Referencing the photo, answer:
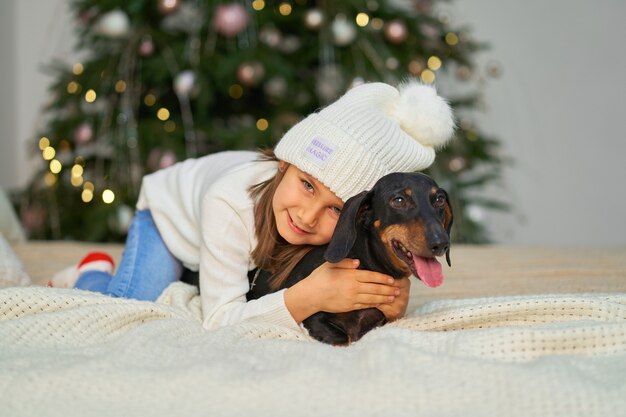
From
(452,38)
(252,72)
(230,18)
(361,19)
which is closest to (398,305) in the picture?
(252,72)

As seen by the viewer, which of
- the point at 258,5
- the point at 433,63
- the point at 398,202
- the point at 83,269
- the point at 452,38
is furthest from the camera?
the point at 452,38

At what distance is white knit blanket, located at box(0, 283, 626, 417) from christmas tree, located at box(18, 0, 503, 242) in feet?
6.30

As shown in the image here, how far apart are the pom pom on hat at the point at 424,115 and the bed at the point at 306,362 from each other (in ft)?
1.30

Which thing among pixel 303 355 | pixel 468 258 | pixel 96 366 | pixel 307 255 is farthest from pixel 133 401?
pixel 468 258

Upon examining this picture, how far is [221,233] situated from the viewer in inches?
64.8

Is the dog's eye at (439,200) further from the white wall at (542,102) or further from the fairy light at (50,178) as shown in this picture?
the white wall at (542,102)

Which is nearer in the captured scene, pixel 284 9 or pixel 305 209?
pixel 305 209

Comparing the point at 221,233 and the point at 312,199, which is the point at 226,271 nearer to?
the point at 221,233

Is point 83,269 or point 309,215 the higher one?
point 309,215

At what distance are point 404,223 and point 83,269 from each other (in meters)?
1.15

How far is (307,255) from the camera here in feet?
5.37

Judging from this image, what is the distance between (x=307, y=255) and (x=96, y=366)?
65 cm

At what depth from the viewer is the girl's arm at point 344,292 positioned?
145 centimetres

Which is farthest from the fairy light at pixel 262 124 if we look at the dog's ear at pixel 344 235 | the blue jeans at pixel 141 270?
the dog's ear at pixel 344 235
